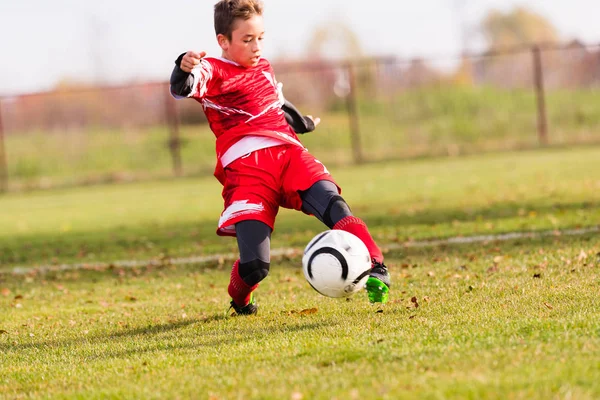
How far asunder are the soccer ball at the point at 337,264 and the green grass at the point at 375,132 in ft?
68.8

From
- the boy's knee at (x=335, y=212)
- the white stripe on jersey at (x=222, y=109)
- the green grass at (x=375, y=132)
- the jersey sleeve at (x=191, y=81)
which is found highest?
the jersey sleeve at (x=191, y=81)

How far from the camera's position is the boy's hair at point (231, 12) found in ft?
17.1

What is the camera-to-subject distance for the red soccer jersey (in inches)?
209

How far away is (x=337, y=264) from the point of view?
15.7 ft

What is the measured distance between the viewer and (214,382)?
144 inches

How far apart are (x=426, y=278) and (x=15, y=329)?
288 centimetres

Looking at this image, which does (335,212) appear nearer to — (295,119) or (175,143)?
(295,119)

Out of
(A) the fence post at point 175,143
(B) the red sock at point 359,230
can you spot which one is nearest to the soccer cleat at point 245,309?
(B) the red sock at point 359,230

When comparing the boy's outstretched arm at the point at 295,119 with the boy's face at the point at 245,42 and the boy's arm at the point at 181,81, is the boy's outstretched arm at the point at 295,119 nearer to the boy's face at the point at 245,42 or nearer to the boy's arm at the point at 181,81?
the boy's face at the point at 245,42

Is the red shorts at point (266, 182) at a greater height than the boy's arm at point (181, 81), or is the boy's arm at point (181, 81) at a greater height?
the boy's arm at point (181, 81)

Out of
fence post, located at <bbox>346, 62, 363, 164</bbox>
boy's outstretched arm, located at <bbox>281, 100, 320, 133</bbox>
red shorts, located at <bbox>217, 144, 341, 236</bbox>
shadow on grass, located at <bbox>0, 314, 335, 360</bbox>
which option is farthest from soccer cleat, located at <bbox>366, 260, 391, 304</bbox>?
fence post, located at <bbox>346, 62, 363, 164</bbox>

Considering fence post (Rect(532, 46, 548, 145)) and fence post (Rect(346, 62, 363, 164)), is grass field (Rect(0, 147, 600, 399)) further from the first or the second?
fence post (Rect(532, 46, 548, 145))

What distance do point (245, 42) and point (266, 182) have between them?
86 centimetres

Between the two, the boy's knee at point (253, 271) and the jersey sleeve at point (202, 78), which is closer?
the jersey sleeve at point (202, 78)
